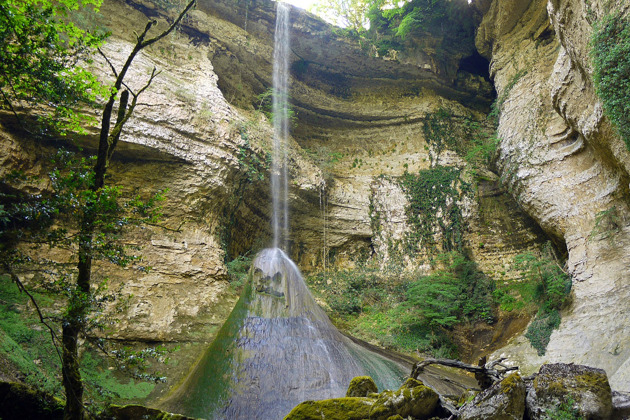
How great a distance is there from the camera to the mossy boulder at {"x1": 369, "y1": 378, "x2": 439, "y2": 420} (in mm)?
4691

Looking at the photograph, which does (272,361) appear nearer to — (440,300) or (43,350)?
(43,350)

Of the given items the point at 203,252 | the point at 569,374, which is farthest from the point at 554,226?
the point at 203,252

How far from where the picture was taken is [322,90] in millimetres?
20516

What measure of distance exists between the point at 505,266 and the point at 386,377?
8.55 m

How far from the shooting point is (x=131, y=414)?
4.60 m

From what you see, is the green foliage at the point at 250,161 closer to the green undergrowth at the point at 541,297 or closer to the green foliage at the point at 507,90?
the green undergrowth at the point at 541,297

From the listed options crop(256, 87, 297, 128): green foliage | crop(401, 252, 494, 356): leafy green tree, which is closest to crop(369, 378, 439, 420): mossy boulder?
crop(401, 252, 494, 356): leafy green tree

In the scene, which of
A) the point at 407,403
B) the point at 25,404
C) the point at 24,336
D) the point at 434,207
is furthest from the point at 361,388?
the point at 434,207

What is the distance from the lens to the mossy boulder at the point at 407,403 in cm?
469

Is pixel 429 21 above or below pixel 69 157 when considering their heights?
above

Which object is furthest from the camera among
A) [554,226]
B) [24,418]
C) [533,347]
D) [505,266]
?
[505,266]

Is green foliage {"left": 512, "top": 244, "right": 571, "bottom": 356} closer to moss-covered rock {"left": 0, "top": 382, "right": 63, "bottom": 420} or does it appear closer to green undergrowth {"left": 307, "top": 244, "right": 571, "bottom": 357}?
green undergrowth {"left": 307, "top": 244, "right": 571, "bottom": 357}

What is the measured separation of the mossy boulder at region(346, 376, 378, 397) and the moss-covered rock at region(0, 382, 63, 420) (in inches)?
149

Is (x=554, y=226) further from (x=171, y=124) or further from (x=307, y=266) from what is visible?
(x=171, y=124)
